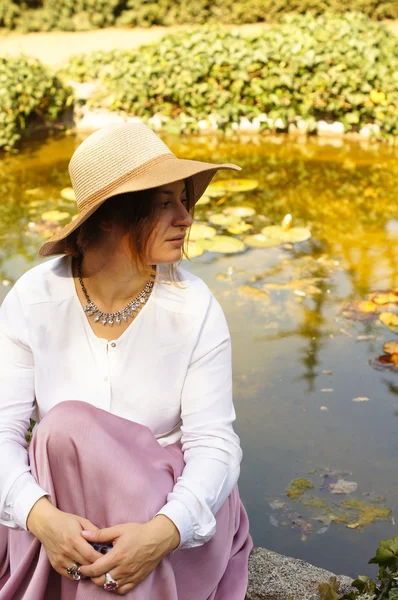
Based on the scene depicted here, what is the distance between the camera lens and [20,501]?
1535 millimetres

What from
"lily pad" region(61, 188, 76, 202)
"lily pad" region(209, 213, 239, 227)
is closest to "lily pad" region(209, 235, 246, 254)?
"lily pad" region(209, 213, 239, 227)

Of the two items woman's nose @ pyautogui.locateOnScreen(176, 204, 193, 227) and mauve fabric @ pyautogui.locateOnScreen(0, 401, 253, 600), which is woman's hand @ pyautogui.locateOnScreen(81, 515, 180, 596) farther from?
woman's nose @ pyautogui.locateOnScreen(176, 204, 193, 227)

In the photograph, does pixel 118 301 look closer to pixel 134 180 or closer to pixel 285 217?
pixel 134 180

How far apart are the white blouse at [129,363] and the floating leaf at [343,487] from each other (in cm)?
86

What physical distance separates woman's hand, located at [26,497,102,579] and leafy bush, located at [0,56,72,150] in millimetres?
5016

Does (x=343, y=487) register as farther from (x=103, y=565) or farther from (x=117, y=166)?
(x=117, y=166)

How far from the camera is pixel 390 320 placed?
11.6 feet

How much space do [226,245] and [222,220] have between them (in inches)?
14.9

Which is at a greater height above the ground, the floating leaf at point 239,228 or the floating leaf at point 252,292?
the floating leaf at point 252,292

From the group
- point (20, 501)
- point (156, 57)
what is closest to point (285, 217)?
point (156, 57)

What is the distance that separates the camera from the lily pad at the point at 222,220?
15.5 ft

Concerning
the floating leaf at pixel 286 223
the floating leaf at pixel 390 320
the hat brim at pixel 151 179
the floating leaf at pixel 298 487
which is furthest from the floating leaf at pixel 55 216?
the hat brim at pixel 151 179

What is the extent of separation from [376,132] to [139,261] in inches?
194

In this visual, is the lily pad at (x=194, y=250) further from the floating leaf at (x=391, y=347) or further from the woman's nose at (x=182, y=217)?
the woman's nose at (x=182, y=217)
